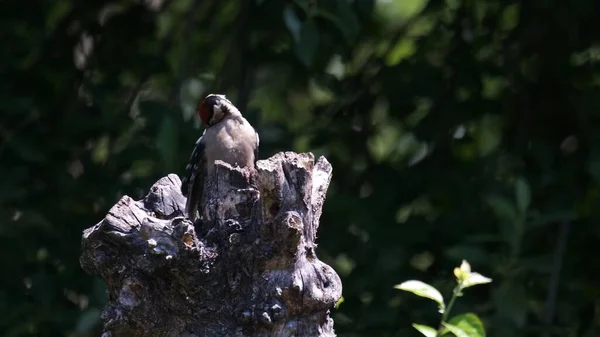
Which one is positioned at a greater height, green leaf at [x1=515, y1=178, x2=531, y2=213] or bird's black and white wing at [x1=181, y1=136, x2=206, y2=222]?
green leaf at [x1=515, y1=178, x2=531, y2=213]

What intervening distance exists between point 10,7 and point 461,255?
2217mm

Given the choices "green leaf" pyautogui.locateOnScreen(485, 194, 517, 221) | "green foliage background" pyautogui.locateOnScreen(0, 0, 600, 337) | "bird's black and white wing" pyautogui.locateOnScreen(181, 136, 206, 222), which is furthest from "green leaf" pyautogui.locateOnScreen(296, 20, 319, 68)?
"green leaf" pyautogui.locateOnScreen(485, 194, 517, 221)

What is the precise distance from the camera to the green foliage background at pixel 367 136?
4.18 metres

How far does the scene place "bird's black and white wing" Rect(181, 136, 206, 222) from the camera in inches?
104

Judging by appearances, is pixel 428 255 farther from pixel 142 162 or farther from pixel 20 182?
pixel 20 182

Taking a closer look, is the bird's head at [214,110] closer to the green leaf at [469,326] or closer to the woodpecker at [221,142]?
the woodpecker at [221,142]

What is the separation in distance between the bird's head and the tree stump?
1534 mm

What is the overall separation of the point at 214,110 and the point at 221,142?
0.32m

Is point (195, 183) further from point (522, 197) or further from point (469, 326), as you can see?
point (522, 197)

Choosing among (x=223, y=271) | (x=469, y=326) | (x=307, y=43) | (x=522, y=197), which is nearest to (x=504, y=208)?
(x=522, y=197)

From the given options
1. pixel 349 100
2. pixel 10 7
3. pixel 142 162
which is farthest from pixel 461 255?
pixel 10 7

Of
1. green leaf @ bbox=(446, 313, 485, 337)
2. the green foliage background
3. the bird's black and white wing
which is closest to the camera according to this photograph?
green leaf @ bbox=(446, 313, 485, 337)

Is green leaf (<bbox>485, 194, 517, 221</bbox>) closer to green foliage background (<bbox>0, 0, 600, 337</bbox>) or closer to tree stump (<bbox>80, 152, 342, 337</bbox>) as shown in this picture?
green foliage background (<bbox>0, 0, 600, 337</bbox>)

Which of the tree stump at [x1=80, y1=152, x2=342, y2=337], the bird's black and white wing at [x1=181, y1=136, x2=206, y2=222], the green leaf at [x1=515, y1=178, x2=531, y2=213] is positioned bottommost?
the tree stump at [x1=80, y1=152, x2=342, y2=337]
